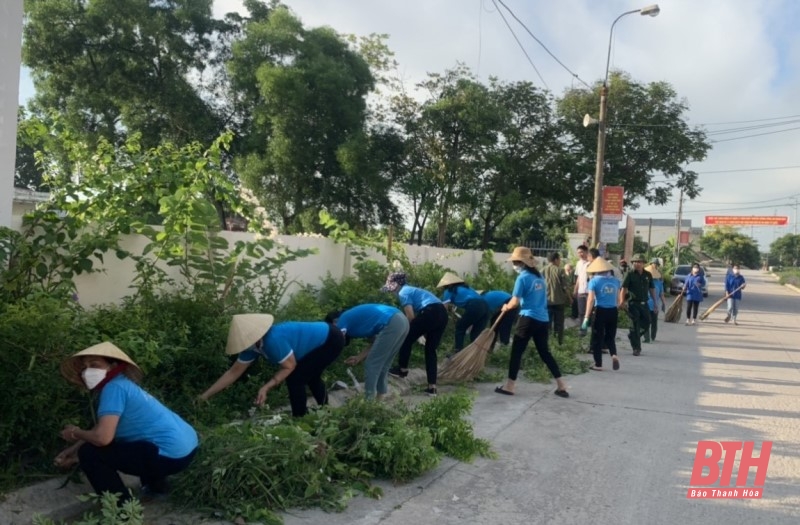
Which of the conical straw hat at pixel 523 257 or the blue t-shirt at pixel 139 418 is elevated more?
the conical straw hat at pixel 523 257

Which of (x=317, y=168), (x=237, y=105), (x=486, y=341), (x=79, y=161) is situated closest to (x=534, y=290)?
(x=486, y=341)

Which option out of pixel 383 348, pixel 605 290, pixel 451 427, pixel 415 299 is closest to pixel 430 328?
pixel 415 299

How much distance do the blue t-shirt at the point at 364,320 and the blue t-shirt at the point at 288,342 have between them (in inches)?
27.7

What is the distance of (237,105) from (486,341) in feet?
49.3

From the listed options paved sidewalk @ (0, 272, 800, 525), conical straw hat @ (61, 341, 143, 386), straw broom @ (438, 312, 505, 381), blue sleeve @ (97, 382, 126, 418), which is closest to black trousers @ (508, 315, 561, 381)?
paved sidewalk @ (0, 272, 800, 525)

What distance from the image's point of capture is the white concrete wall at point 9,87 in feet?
18.5

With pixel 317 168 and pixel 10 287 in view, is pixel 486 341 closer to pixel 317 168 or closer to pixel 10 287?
pixel 10 287

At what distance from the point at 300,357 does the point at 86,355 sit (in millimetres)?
1867

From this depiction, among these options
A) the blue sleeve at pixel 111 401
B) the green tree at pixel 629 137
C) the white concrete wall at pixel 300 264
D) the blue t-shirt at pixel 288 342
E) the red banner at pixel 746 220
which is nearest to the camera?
the blue sleeve at pixel 111 401

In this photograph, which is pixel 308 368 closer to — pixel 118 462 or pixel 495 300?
pixel 118 462

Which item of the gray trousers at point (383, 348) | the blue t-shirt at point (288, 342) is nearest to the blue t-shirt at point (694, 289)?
the gray trousers at point (383, 348)

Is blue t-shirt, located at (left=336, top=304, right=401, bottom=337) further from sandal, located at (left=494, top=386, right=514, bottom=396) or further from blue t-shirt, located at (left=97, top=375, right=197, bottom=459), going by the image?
blue t-shirt, located at (left=97, top=375, right=197, bottom=459)

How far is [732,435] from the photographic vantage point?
6.46m

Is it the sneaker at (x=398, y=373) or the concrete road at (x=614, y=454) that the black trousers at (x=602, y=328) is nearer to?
the concrete road at (x=614, y=454)
